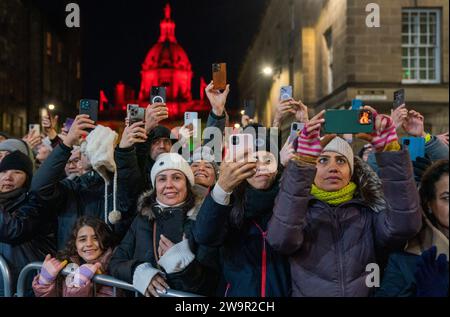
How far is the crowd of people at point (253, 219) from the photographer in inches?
110

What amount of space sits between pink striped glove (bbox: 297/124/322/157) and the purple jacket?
0.24 feet

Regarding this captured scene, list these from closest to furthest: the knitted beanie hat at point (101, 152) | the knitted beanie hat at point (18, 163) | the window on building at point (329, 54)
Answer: the knitted beanie hat at point (101, 152) < the knitted beanie hat at point (18, 163) < the window on building at point (329, 54)

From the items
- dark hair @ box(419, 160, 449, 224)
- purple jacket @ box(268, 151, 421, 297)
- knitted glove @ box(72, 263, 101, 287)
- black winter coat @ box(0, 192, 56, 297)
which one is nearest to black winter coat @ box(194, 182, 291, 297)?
purple jacket @ box(268, 151, 421, 297)

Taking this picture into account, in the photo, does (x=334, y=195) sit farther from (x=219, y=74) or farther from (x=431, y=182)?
(x=219, y=74)

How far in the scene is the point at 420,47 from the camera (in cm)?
1480

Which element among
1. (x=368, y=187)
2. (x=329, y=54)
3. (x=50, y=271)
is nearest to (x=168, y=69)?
(x=329, y=54)

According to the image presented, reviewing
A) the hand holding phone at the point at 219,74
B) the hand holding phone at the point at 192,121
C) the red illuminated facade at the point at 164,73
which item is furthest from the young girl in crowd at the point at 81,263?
the red illuminated facade at the point at 164,73

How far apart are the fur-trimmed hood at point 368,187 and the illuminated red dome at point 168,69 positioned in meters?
56.2

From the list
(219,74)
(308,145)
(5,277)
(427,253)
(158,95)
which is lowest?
(5,277)

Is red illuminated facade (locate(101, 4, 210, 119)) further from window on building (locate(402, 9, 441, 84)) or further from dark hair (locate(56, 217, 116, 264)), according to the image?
dark hair (locate(56, 217, 116, 264))

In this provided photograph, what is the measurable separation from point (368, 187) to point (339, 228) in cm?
40

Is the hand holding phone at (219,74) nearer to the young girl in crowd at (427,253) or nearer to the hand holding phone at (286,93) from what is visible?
the hand holding phone at (286,93)
